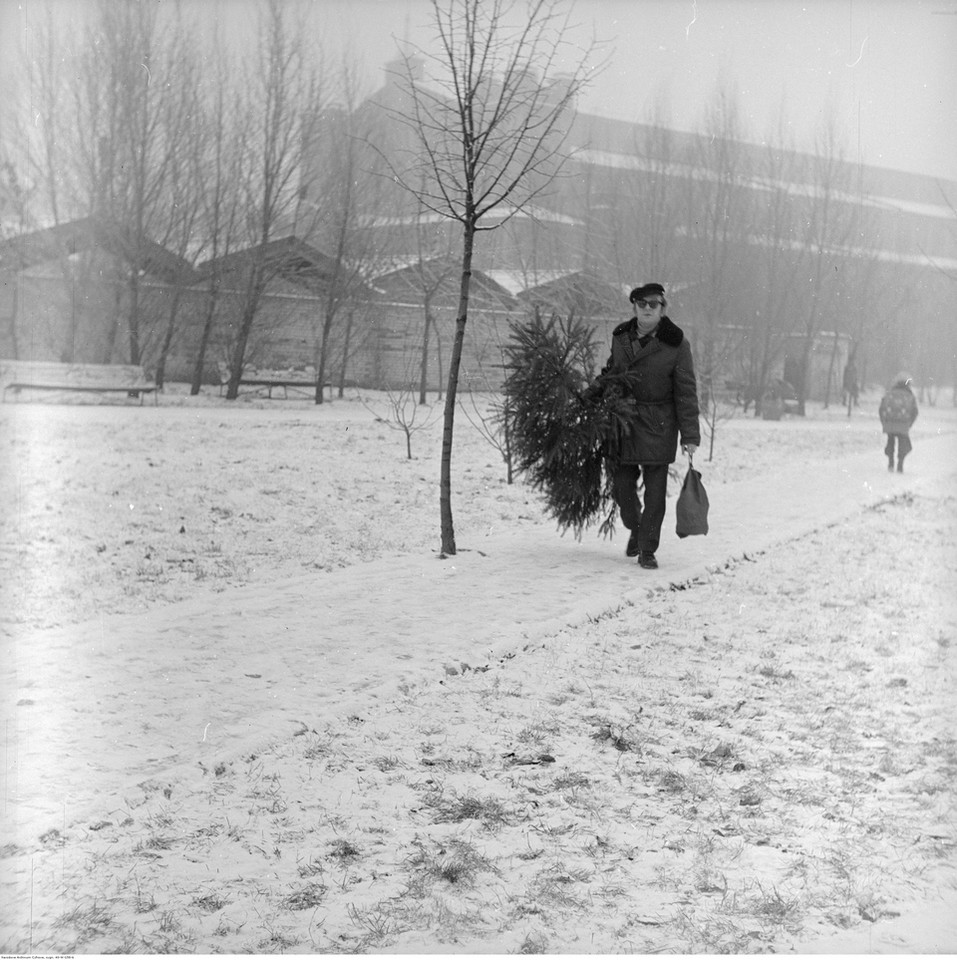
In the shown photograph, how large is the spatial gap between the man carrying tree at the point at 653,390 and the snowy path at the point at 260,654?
761mm

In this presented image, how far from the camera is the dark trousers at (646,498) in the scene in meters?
7.07

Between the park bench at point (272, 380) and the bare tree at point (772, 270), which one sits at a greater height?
the bare tree at point (772, 270)

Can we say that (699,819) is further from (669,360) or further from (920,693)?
(669,360)

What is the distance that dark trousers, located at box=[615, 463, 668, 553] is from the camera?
7.07m

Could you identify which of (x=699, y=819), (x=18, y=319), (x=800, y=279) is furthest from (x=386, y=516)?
(x=800, y=279)

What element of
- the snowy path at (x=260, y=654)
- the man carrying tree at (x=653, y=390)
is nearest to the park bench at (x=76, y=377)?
the snowy path at (x=260, y=654)

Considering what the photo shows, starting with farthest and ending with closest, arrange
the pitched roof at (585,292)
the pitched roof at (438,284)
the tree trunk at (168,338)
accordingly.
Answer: the tree trunk at (168,338), the pitched roof at (438,284), the pitched roof at (585,292)

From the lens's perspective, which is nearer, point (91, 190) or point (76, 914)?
point (76, 914)

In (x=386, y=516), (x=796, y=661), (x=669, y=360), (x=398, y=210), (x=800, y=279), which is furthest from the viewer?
(x=800, y=279)

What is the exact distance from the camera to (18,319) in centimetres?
2056

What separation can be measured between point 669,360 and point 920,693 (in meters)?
2.92

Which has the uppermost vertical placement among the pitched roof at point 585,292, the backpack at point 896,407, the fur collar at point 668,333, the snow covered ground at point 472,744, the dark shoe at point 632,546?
the pitched roof at point 585,292

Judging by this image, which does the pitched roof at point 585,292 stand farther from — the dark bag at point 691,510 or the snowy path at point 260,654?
the dark bag at point 691,510

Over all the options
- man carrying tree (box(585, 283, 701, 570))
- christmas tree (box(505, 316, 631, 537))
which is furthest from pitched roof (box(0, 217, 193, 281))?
man carrying tree (box(585, 283, 701, 570))
